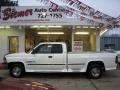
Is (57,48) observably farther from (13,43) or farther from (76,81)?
(13,43)

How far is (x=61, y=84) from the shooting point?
15.5 meters

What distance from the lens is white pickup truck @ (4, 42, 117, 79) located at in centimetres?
1730

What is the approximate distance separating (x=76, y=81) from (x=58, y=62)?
1.40 meters

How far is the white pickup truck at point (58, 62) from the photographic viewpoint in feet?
56.7

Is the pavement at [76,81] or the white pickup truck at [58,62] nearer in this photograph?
the pavement at [76,81]

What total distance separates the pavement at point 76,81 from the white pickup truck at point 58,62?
0.49 metres

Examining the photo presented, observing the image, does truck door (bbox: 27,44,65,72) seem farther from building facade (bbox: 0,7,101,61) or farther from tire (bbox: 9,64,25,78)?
building facade (bbox: 0,7,101,61)

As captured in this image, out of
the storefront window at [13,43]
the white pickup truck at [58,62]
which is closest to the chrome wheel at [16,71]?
the white pickup truck at [58,62]

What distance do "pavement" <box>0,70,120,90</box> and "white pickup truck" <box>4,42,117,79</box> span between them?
1.60 ft

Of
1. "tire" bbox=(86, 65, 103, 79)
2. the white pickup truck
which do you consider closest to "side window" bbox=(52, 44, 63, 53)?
the white pickup truck

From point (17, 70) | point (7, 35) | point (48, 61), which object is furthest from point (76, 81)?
point (7, 35)

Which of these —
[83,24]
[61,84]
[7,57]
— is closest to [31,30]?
[83,24]

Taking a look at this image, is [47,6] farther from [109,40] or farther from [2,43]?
[109,40]

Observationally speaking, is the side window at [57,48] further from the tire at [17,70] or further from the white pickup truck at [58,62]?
the tire at [17,70]
